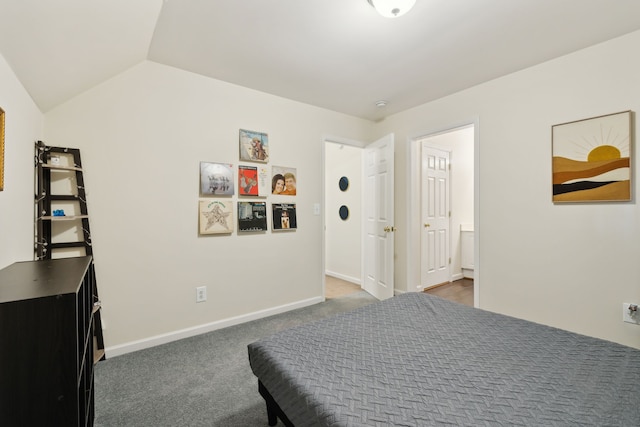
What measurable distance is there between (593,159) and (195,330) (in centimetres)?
365

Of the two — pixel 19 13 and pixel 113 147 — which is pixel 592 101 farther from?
pixel 113 147

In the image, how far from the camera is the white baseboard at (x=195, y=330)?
2248 millimetres

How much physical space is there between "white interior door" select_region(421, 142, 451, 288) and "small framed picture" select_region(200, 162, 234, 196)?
2.56m

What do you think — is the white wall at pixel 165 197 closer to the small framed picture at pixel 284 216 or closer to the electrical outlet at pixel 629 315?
the small framed picture at pixel 284 216

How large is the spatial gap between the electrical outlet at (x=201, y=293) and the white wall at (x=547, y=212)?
2.75 meters

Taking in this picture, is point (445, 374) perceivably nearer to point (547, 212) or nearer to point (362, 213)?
point (547, 212)

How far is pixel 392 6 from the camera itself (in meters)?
1.59

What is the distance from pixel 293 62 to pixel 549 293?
300 centimetres

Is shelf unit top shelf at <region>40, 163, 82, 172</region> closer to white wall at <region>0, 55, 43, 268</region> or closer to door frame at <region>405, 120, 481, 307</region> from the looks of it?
white wall at <region>0, 55, 43, 268</region>

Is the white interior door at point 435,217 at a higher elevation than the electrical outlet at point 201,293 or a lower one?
higher

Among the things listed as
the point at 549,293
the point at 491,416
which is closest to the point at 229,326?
the point at 491,416

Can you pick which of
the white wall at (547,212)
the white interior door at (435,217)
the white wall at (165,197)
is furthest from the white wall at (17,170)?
the white interior door at (435,217)

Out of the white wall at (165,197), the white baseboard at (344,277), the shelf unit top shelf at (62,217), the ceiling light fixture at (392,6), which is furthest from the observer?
the white baseboard at (344,277)

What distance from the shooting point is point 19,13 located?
1.18 meters
